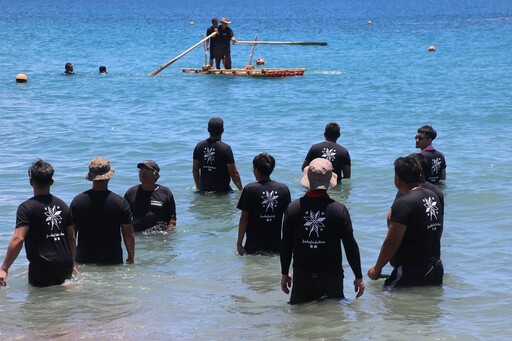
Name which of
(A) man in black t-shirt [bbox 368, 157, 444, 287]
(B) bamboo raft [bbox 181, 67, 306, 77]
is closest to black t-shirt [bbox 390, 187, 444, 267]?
(A) man in black t-shirt [bbox 368, 157, 444, 287]

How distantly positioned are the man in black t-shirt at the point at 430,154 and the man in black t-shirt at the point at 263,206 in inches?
126

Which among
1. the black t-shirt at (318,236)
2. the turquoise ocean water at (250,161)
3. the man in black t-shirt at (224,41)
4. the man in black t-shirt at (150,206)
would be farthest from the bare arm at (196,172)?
the man in black t-shirt at (224,41)

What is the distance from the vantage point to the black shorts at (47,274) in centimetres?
913

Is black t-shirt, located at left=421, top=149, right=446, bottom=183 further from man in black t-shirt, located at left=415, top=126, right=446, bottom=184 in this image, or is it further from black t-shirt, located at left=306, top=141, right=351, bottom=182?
black t-shirt, located at left=306, top=141, right=351, bottom=182

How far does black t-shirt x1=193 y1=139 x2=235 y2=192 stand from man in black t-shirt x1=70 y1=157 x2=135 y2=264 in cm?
365

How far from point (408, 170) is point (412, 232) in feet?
2.04

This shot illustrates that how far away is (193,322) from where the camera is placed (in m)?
9.05

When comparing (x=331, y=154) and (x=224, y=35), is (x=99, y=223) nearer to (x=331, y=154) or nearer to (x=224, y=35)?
(x=331, y=154)

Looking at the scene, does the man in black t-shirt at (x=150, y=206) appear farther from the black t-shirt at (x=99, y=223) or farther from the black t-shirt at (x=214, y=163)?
the black t-shirt at (x=214, y=163)

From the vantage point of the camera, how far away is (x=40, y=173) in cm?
863

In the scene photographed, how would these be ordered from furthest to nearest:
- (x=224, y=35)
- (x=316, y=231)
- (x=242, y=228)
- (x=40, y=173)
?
(x=224, y=35) → (x=242, y=228) → (x=40, y=173) → (x=316, y=231)

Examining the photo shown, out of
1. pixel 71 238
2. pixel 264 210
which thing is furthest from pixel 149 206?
pixel 71 238

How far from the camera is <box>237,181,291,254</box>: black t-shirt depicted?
1003 cm

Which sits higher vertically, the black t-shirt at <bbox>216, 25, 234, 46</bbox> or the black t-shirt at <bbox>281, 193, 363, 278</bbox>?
the black t-shirt at <bbox>216, 25, 234, 46</bbox>
